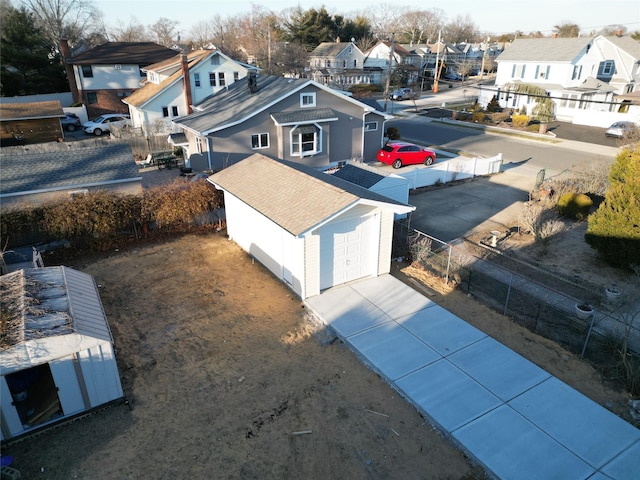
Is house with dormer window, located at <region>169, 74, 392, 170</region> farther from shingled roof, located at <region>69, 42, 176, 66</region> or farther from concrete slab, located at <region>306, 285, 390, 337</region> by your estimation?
shingled roof, located at <region>69, 42, 176, 66</region>

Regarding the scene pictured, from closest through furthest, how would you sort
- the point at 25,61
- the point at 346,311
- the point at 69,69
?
the point at 346,311
the point at 69,69
the point at 25,61

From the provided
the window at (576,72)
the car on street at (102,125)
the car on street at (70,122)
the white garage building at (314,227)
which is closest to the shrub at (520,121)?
the window at (576,72)

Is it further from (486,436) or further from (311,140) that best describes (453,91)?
(486,436)

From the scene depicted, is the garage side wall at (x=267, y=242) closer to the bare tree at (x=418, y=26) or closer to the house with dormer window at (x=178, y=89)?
the house with dormer window at (x=178, y=89)

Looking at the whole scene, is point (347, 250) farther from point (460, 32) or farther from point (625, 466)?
point (460, 32)

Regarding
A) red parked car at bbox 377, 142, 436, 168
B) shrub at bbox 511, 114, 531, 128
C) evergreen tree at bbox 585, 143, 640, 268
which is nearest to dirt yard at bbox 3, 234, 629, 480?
evergreen tree at bbox 585, 143, 640, 268

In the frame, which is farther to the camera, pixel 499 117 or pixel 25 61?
pixel 25 61

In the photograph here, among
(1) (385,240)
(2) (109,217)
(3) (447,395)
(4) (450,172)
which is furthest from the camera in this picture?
(4) (450,172)

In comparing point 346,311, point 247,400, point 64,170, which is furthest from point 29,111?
point 247,400
